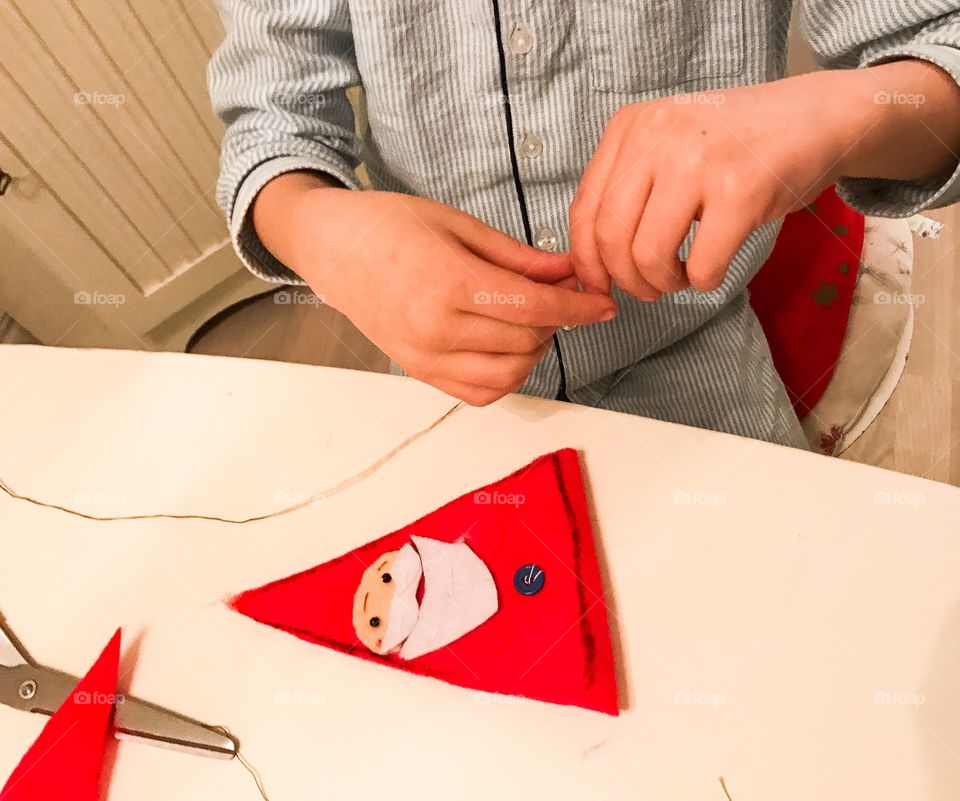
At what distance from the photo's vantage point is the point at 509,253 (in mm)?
427

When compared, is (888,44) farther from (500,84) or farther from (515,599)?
(515,599)

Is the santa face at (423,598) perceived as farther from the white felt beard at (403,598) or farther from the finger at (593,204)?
the finger at (593,204)

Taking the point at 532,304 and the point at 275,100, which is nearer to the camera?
the point at 532,304

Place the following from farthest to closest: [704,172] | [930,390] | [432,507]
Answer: [930,390] < [432,507] < [704,172]

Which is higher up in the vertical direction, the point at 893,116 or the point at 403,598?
the point at 893,116

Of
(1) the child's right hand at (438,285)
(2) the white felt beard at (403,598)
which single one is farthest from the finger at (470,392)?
(2) the white felt beard at (403,598)

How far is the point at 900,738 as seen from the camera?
0.37 m

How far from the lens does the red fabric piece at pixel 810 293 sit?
66 centimetres

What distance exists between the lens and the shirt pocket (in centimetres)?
48

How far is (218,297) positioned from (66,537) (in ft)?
2.97

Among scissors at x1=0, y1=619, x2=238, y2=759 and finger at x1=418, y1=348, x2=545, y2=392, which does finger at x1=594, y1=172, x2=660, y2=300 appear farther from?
scissors at x1=0, y1=619, x2=238, y2=759

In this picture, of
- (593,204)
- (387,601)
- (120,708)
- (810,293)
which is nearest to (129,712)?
(120,708)

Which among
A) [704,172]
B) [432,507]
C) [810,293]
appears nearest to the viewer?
[704,172]

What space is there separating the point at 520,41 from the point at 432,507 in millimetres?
333
